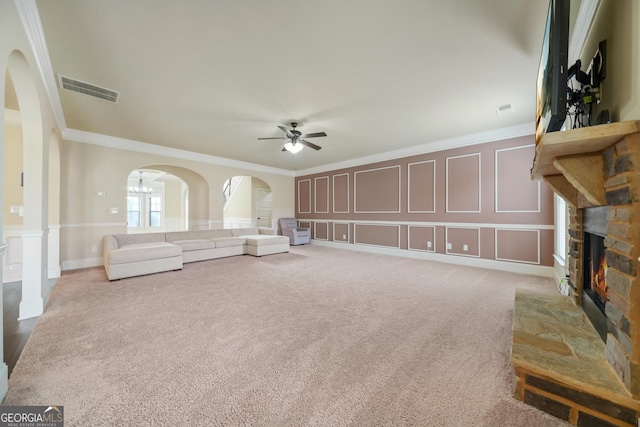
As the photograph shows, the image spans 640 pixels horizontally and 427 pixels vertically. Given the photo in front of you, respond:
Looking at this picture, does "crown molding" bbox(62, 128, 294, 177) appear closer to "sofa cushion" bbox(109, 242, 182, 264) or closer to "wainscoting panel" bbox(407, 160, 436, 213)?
"sofa cushion" bbox(109, 242, 182, 264)

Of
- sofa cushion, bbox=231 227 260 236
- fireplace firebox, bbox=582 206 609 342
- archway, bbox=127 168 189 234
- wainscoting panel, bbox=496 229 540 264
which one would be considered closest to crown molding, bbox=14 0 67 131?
sofa cushion, bbox=231 227 260 236


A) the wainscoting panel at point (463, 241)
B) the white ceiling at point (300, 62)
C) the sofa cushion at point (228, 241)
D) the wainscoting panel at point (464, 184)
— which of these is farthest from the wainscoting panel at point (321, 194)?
the wainscoting panel at point (463, 241)

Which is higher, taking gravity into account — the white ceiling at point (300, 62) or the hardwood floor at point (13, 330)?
the white ceiling at point (300, 62)

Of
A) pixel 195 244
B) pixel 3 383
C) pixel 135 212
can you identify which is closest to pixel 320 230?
pixel 195 244

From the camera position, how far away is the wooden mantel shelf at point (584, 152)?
45.4 inches

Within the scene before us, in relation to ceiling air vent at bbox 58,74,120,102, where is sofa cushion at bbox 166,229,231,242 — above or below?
below

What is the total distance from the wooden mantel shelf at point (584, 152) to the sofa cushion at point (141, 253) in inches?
203

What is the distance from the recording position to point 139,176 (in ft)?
31.6

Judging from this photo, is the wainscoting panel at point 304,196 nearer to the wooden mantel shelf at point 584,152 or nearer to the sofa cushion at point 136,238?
the sofa cushion at point 136,238

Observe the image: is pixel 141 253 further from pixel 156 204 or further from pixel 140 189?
pixel 156 204

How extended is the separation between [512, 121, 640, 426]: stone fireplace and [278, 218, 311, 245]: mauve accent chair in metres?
6.52

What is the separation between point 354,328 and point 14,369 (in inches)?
97.5

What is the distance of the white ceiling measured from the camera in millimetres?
1979

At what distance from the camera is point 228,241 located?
5852mm
